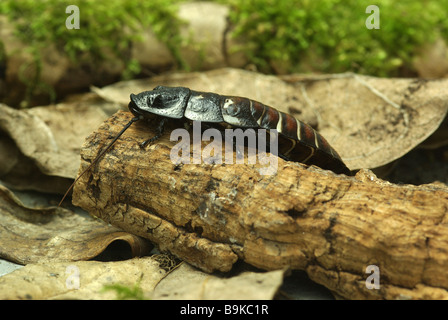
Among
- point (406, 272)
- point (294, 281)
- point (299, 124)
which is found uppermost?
point (299, 124)

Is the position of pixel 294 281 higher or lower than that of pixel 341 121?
lower

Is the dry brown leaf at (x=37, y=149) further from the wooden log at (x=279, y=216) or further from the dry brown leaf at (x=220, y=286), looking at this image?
the dry brown leaf at (x=220, y=286)

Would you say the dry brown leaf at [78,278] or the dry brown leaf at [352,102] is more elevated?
the dry brown leaf at [352,102]

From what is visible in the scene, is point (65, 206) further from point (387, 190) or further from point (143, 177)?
point (387, 190)

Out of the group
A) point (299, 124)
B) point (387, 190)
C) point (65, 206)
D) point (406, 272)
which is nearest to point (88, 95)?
point (65, 206)

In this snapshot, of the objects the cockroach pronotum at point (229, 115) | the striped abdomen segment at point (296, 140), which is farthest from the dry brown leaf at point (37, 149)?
the striped abdomen segment at point (296, 140)

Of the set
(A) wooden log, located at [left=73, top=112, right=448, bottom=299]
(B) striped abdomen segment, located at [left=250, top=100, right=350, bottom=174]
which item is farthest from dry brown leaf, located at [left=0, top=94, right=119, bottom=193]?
(B) striped abdomen segment, located at [left=250, top=100, right=350, bottom=174]

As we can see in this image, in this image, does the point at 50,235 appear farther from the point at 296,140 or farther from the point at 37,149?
the point at 296,140
